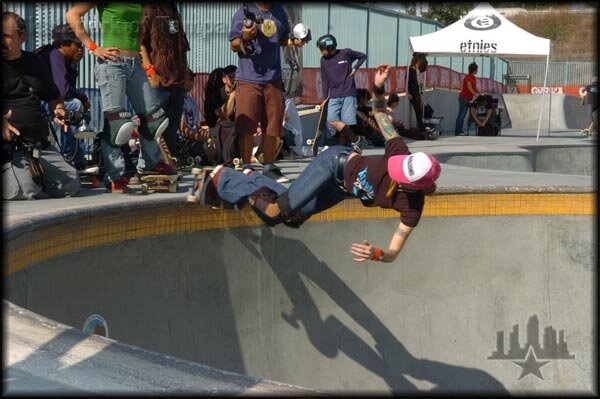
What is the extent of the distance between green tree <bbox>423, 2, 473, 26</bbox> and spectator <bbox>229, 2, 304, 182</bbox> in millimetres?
35014

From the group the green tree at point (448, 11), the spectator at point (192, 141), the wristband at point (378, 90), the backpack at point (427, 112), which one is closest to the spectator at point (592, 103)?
the backpack at point (427, 112)

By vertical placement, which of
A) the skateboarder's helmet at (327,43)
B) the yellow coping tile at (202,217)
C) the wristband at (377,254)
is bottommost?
the wristband at (377,254)

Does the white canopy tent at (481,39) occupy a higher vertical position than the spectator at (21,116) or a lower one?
higher

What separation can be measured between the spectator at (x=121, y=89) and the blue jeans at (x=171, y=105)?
210 mm

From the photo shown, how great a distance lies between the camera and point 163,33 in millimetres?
8539

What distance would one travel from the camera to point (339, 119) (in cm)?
1324

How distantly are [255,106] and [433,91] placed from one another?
54.0 feet

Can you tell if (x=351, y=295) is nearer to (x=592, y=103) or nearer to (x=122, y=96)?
(x=122, y=96)

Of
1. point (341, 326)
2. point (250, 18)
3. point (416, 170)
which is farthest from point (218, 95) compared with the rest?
point (416, 170)

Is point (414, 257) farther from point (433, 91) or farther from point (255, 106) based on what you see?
point (433, 91)

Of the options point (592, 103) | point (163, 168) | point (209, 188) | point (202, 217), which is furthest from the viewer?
point (592, 103)

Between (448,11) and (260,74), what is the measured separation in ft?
118

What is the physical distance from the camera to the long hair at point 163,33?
27.9 feet

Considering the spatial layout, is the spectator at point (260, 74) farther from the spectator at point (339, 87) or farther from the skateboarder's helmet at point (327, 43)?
the skateboarder's helmet at point (327, 43)
